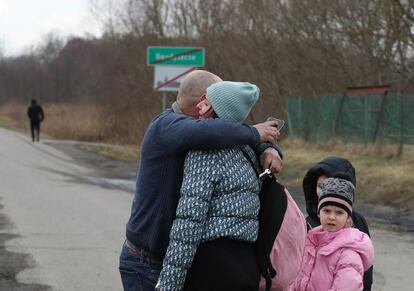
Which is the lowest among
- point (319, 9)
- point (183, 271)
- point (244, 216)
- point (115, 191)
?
point (115, 191)

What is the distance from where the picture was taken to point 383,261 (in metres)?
8.09

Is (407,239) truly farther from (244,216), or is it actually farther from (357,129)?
(357,129)

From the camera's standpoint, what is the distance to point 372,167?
50.3ft

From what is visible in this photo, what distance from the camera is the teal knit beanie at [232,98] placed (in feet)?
9.62

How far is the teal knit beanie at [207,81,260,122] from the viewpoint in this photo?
2.93 m

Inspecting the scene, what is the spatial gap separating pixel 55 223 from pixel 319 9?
16822 mm

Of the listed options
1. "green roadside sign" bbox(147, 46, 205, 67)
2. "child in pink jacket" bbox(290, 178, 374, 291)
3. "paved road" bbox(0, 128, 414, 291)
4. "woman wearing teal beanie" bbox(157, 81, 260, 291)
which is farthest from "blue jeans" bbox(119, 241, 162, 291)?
"green roadside sign" bbox(147, 46, 205, 67)

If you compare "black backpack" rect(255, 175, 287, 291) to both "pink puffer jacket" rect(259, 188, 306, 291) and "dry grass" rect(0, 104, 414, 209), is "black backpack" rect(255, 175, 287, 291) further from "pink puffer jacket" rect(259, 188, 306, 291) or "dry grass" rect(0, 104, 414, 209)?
"dry grass" rect(0, 104, 414, 209)

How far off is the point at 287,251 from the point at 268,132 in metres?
0.52

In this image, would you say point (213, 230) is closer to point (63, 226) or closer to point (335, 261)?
point (335, 261)

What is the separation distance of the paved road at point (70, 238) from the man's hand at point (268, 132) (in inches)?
158

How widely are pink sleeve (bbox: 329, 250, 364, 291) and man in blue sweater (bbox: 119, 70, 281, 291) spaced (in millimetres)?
664

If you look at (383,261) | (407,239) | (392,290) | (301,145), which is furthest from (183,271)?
(301,145)

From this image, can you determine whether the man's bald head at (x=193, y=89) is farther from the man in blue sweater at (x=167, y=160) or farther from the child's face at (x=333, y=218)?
the child's face at (x=333, y=218)
